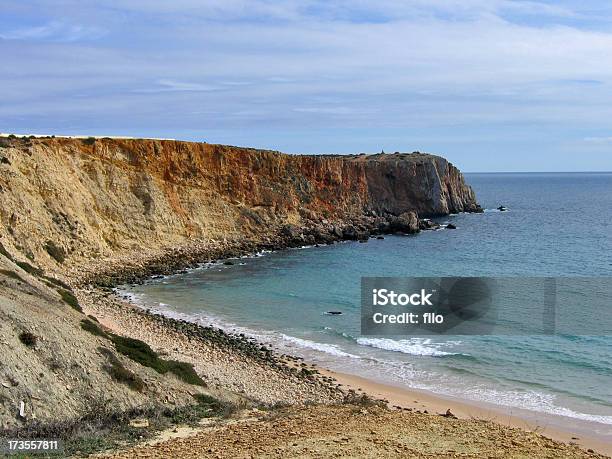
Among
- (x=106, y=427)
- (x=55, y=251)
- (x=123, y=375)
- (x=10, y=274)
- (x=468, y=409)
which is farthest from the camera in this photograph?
(x=55, y=251)

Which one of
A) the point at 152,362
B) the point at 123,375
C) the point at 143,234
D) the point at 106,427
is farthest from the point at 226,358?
the point at 143,234

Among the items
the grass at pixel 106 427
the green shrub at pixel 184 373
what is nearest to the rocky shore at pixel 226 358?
the green shrub at pixel 184 373

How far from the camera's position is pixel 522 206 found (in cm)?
11056

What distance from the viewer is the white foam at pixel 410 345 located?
2470cm

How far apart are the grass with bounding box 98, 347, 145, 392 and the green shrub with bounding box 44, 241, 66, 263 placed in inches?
885

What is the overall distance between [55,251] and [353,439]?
2879cm

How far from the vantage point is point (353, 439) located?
12.6 metres

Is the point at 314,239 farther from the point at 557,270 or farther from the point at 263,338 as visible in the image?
the point at 263,338

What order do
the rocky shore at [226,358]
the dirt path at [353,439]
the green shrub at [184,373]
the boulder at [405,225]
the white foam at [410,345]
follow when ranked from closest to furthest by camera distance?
the dirt path at [353,439] < the green shrub at [184,373] < the rocky shore at [226,358] < the white foam at [410,345] < the boulder at [405,225]

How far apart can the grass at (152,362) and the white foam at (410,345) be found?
10193 millimetres

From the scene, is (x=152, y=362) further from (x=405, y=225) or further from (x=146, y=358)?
(x=405, y=225)

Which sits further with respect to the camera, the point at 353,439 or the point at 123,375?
the point at 123,375

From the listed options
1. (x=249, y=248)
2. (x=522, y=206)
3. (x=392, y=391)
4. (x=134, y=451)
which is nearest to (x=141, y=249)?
(x=249, y=248)

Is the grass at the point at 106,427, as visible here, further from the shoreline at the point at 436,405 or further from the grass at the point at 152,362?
the shoreline at the point at 436,405
